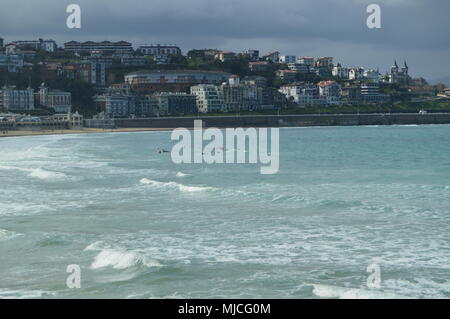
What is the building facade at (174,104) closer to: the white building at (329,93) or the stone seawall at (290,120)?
the stone seawall at (290,120)

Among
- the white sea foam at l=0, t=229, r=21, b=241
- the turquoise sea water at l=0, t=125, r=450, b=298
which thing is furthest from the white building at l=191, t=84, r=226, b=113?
the white sea foam at l=0, t=229, r=21, b=241

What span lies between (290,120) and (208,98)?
755 inches

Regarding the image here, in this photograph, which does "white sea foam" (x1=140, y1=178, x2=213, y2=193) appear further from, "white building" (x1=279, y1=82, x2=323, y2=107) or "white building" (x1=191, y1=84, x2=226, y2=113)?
"white building" (x1=279, y1=82, x2=323, y2=107)

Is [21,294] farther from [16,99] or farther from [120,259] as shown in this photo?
[16,99]

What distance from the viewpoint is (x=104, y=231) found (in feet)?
68.6

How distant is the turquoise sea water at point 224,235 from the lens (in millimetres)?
14867

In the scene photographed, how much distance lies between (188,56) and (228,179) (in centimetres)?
16177

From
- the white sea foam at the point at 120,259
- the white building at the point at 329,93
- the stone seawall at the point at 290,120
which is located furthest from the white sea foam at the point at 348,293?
the white building at the point at 329,93

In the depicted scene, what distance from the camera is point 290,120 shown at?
Answer: 448ft

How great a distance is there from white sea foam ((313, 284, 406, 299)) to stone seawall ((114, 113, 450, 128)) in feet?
359

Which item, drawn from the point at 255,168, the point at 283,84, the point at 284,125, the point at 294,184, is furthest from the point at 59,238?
the point at 283,84

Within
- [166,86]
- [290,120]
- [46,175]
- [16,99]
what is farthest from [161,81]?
[46,175]

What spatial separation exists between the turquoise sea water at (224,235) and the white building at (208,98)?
4242 inches
